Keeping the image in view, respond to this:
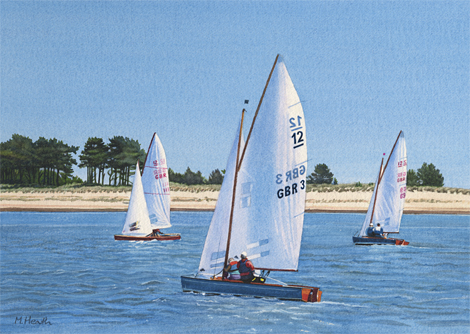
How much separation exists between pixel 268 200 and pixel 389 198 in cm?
2691

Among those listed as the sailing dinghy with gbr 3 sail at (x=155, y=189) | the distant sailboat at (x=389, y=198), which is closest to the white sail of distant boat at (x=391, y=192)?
the distant sailboat at (x=389, y=198)

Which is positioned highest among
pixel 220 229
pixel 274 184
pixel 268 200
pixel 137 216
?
A: pixel 274 184

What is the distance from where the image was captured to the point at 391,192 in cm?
4550

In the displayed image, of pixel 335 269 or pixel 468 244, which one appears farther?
pixel 468 244

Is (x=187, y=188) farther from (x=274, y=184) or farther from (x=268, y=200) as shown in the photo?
(x=274, y=184)

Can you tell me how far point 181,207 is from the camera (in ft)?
313

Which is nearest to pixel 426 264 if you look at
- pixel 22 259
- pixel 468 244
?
pixel 468 244

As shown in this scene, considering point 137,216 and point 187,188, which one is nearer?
point 137,216

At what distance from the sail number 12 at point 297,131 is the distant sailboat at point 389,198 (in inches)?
1016

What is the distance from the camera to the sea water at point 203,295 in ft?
61.7

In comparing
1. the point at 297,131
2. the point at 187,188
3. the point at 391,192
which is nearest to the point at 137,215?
the point at 391,192

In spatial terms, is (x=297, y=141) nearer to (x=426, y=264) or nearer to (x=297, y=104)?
(x=297, y=104)

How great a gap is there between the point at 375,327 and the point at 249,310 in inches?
170

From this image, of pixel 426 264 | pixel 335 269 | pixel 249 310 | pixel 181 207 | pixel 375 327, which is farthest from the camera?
pixel 181 207
